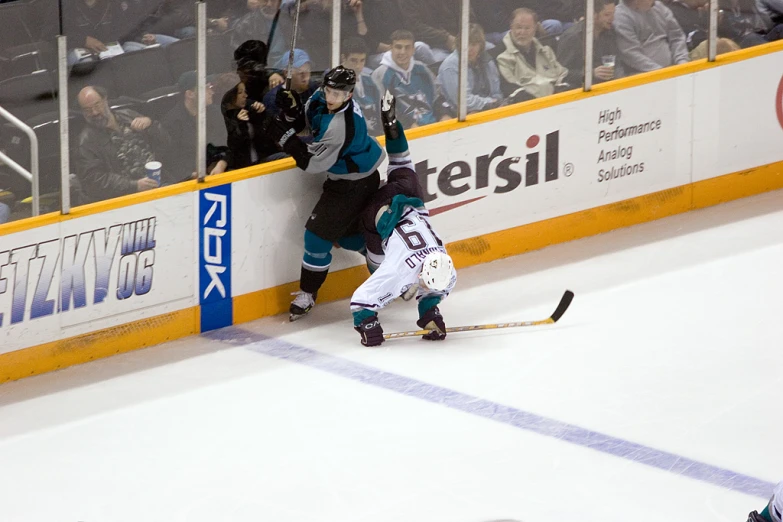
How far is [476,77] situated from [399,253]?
144 cm

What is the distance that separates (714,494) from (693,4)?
4014 mm

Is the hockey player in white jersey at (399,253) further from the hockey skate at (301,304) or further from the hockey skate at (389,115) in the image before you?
the hockey skate at (301,304)

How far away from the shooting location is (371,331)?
6.33 meters

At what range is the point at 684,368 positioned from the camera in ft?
19.9

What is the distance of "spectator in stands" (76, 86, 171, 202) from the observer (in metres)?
6.03

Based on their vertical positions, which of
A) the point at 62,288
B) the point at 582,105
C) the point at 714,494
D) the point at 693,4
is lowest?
the point at 714,494

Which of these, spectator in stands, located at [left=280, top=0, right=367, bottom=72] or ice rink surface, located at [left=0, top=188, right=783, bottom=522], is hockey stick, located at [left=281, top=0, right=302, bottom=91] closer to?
spectator in stands, located at [left=280, top=0, right=367, bottom=72]

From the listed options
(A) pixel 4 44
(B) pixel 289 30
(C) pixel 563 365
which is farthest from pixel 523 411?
(A) pixel 4 44

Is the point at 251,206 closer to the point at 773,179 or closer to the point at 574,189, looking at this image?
the point at 574,189

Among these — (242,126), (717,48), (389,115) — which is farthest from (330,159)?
(717,48)

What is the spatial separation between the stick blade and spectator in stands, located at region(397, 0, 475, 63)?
4.86 ft

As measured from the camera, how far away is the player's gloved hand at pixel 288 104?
6582 mm

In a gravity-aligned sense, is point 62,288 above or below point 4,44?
below

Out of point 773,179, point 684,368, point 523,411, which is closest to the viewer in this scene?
point 523,411
